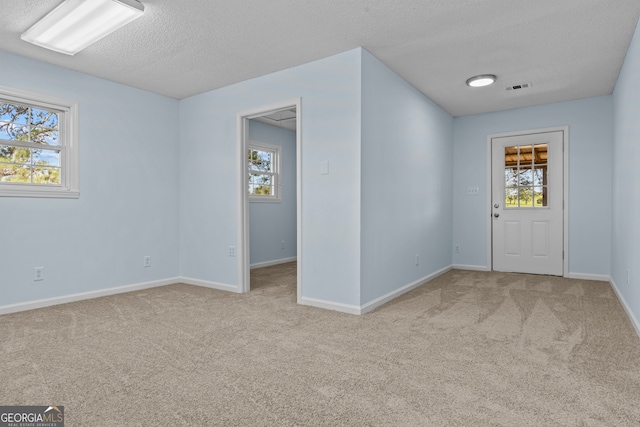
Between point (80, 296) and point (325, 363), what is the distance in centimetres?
299

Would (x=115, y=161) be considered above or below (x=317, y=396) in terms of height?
above

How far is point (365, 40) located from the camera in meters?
3.17

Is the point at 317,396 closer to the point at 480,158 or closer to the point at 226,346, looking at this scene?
the point at 226,346

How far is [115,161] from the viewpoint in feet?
13.7

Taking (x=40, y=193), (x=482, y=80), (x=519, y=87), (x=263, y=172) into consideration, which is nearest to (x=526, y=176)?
(x=519, y=87)

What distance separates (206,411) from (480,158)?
17.3 feet

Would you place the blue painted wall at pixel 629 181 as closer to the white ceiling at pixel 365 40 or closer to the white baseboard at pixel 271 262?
the white ceiling at pixel 365 40

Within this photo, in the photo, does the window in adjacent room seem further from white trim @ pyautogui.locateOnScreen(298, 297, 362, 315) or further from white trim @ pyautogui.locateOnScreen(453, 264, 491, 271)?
white trim @ pyautogui.locateOnScreen(453, 264, 491, 271)

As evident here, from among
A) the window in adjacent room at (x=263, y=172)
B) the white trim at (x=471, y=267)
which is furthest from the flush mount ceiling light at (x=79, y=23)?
the white trim at (x=471, y=267)

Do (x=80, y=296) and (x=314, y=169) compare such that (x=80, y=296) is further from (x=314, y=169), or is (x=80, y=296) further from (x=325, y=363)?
(x=325, y=363)

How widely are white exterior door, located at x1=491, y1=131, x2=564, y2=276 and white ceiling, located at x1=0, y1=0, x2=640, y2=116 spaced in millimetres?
1116

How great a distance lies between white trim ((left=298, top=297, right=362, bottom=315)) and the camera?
3316 mm

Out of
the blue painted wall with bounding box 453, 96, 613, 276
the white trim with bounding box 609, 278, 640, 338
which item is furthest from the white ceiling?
the white trim with bounding box 609, 278, 640, 338

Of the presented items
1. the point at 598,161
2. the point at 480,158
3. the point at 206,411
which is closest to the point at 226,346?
the point at 206,411
